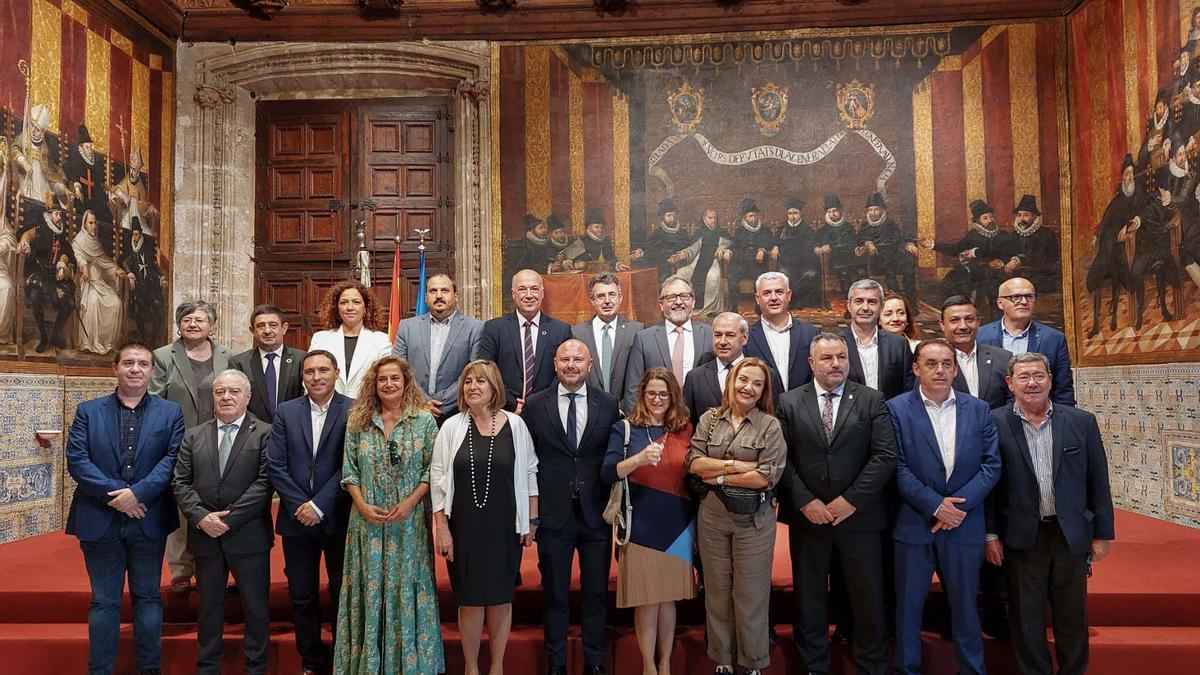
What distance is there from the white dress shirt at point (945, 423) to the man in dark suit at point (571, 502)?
1.63 meters

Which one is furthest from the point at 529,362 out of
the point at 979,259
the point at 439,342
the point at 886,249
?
the point at 979,259

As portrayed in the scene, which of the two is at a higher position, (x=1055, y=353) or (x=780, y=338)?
(x=780, y=338)

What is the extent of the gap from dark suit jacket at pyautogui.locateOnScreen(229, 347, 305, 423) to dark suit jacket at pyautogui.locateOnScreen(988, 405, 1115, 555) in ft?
12.9

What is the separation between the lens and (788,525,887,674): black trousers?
388 cm

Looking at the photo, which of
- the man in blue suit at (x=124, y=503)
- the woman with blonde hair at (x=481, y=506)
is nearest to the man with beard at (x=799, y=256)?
the woman with blonde hair at (x=481, y=506)

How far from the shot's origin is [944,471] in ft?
12.8

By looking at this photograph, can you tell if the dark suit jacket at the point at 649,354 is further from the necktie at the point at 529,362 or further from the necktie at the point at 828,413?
the necktie at the point at 828,413

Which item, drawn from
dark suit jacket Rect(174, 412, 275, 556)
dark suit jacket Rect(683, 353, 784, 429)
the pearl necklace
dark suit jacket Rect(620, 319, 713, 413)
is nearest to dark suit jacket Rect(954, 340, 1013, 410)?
dark suit jacket Rect(683, 353, 784, 429)

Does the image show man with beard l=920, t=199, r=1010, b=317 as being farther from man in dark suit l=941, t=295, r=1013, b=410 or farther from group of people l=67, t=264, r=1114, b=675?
group of people l=67, t=264, r=1114, b=675

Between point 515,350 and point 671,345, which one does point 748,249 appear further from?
point 515,350

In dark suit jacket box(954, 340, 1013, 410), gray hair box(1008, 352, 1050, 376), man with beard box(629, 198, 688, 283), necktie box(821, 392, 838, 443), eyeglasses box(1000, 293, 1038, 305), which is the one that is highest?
man with beard box(629, 198, 688, 283)

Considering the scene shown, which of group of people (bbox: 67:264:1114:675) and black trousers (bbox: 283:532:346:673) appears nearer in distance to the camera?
group of people (bbox: 67:264:1114:675)

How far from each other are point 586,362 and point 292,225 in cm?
642

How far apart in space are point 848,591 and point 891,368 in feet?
4.22
